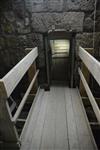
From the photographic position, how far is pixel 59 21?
2.54 metres

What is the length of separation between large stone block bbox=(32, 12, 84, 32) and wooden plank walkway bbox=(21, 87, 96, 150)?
47.8 inches

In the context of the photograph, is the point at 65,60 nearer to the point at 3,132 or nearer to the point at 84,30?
the point at 84,30

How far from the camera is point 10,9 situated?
2.54 m

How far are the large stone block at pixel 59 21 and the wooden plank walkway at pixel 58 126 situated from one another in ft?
3.98

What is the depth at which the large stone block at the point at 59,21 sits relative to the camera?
250 cm

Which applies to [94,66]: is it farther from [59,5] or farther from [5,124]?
[59,5]

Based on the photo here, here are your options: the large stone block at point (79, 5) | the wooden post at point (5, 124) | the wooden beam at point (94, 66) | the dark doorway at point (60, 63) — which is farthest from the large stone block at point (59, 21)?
the wooden post at point (5, 124)

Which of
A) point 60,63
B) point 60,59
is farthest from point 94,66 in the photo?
point 60,59

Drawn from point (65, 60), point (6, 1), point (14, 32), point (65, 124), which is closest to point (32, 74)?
point (14, 32)

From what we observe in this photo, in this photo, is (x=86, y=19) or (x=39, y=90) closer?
(x=86, y=19)

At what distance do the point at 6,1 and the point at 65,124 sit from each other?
2194 mm

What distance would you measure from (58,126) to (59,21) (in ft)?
5.61

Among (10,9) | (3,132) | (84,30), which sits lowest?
(3,132)

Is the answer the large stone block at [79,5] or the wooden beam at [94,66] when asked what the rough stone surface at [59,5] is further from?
the wooden beam at [94,66]
